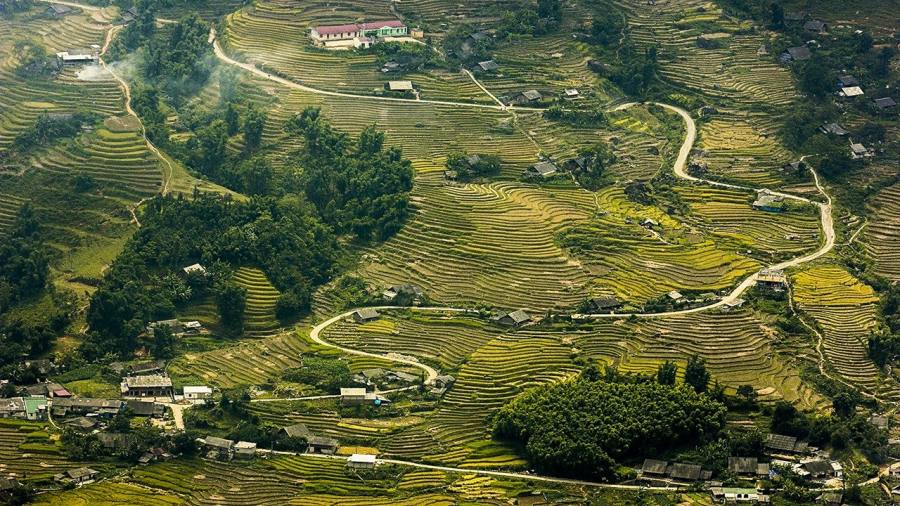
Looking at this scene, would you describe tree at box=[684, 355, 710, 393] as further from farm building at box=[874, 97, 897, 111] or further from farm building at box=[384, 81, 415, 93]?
farm building at box=[384, 81, 415, 93]

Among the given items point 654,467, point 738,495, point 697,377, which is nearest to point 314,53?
point 697,377

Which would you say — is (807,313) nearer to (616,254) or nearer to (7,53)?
(616,254)

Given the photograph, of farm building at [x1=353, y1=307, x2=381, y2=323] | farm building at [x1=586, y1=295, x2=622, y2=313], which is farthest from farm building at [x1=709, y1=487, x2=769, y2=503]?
farm building at [x1=353, y1=307, x2=381, y2=323]

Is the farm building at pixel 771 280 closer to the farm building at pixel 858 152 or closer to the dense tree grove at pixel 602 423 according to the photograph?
Answer: the dense tree grove at pixel 602 423

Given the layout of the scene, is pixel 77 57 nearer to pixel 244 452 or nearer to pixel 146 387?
pixel 146 387

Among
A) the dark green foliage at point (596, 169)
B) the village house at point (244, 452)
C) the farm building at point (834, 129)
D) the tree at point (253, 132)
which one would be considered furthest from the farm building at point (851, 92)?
the village house at point (244, 452)
